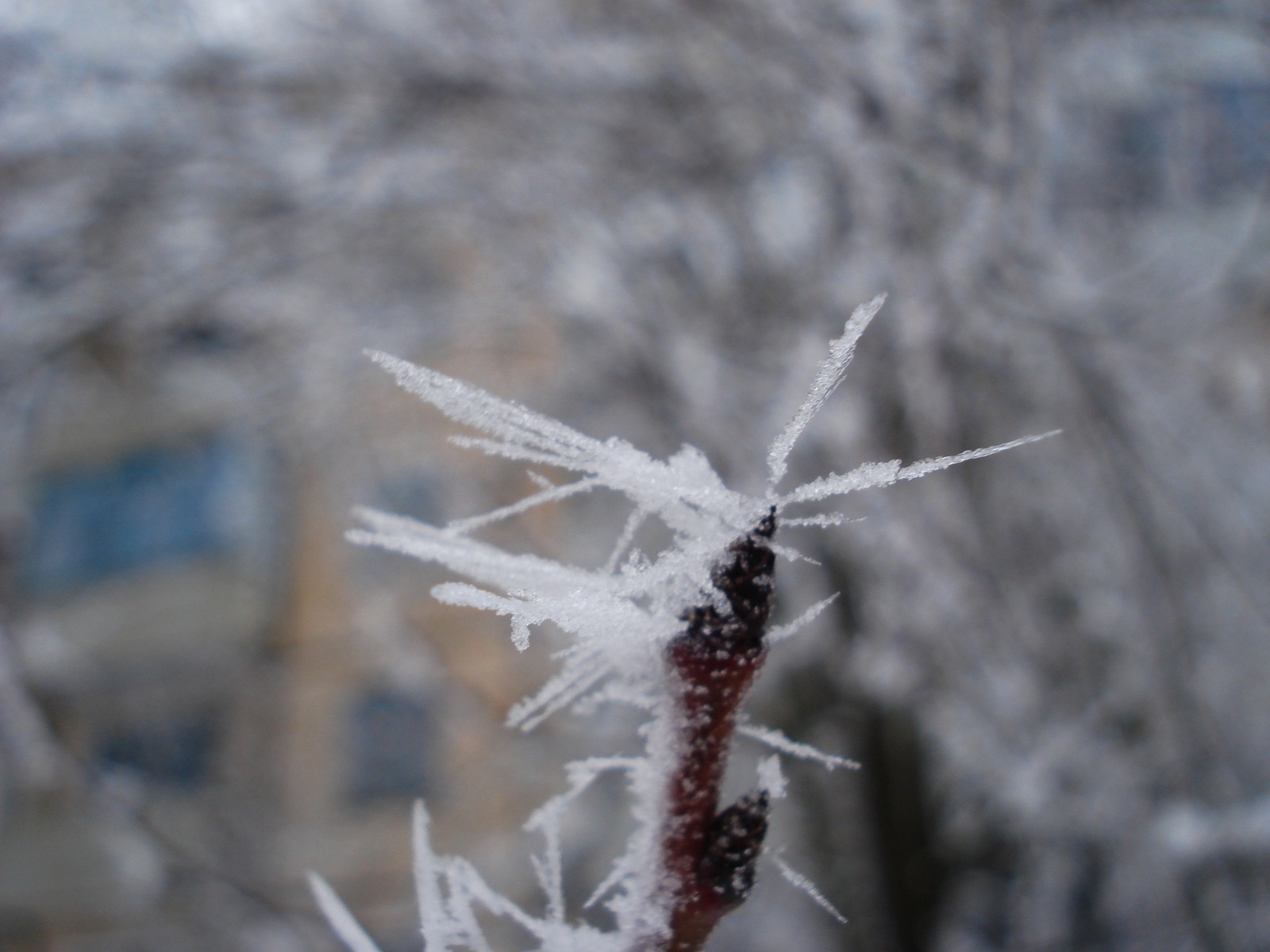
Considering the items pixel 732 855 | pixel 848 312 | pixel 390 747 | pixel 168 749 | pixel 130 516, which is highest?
pixel 130 516

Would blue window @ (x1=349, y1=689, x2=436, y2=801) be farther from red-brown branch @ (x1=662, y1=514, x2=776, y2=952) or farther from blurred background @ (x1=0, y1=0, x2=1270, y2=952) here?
red-brown branch @ (x1=662, y1=514, x2=776, y2=952)

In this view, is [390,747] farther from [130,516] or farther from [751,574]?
[751,574]

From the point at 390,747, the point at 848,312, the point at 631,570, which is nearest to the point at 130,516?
the point at 390,747

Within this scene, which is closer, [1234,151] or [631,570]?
[631,570]

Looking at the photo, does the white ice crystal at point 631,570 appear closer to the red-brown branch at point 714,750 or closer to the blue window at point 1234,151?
the red-brown branch at point 714,750

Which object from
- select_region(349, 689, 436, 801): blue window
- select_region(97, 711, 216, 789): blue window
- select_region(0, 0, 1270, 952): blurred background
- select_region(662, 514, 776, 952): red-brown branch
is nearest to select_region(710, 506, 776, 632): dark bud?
select_region(662, 514, 776, 952): red-brown branch

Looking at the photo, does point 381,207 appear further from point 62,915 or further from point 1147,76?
point 62,915

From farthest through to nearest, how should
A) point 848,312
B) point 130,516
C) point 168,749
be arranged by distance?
point 130,516
point 168,749
point 848,312
